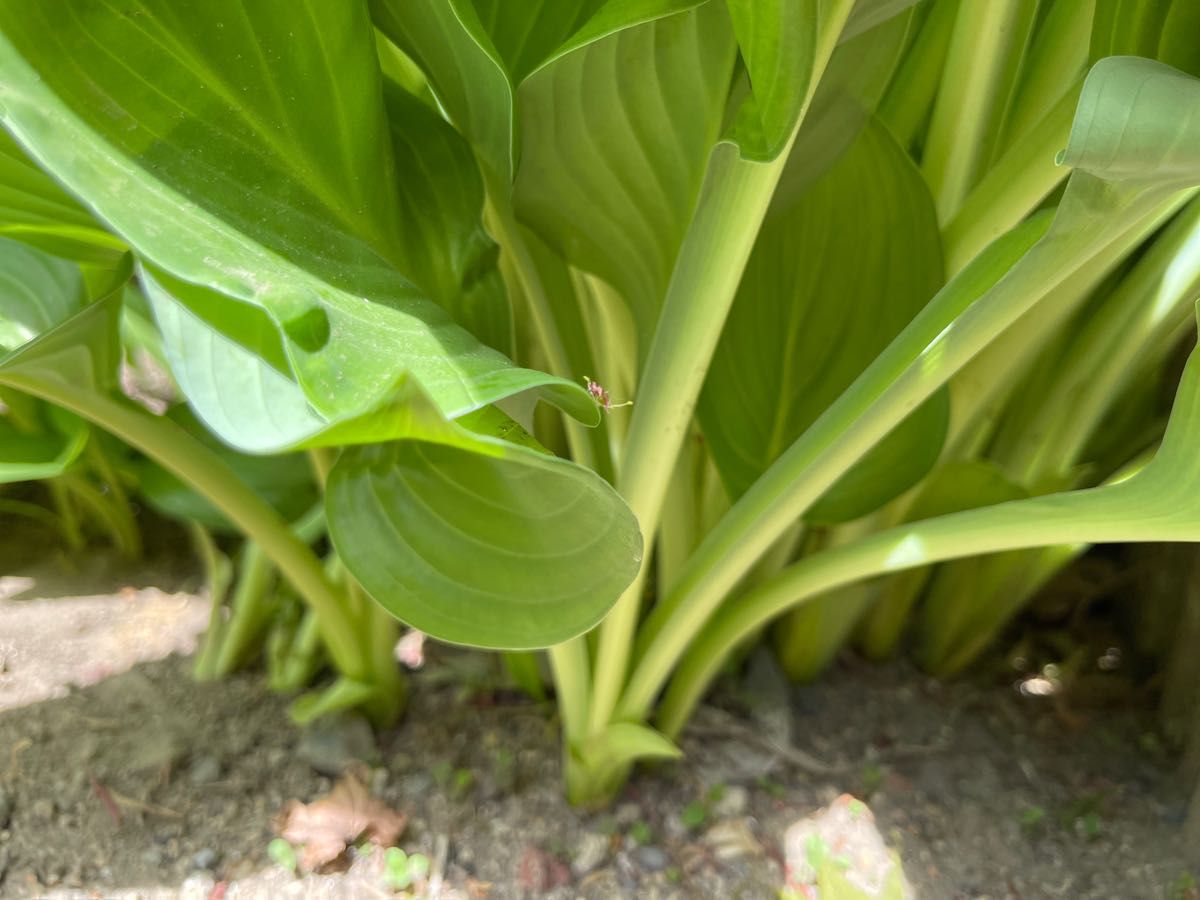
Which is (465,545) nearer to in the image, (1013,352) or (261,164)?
(261,164)

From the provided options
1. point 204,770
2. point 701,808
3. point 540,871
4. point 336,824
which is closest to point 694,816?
point 701,808

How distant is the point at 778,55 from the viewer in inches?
11.9

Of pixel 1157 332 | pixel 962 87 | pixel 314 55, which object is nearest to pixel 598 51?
pixel 314 55

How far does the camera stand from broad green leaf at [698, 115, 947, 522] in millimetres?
528

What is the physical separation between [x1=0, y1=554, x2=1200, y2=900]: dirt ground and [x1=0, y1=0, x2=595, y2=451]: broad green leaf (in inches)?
15.7

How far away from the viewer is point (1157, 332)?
0.58 m

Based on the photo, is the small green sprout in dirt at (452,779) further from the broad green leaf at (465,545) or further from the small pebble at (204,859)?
the broad green leaf at (465,545)

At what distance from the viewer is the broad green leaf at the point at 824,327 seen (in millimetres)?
528

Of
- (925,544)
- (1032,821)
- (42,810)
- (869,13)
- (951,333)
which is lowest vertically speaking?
(42,810)

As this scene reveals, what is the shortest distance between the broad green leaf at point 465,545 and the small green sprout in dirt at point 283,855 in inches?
10.8

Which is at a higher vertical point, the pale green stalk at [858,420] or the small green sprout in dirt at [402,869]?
the pale green stalk at [858,420]

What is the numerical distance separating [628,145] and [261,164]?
18cm

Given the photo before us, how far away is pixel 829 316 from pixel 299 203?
34cm

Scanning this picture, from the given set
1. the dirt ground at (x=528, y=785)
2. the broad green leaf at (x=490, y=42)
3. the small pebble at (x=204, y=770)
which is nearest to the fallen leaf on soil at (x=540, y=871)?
the dirt ground at (x=528, y=785)
